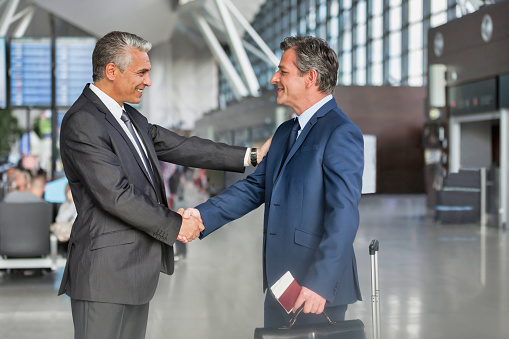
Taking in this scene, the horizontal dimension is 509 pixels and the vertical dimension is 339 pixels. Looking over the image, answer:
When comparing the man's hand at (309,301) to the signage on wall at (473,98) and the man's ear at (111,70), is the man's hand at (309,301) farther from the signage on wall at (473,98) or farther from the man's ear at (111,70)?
the signage on wall at (473,98)

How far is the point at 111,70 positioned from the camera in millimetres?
2623

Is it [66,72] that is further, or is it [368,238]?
[66,72]

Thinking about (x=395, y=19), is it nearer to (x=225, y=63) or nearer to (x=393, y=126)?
Answer: (x=393, y=126)

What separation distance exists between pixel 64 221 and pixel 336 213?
250 inches

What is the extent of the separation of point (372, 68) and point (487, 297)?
2490 centimetres

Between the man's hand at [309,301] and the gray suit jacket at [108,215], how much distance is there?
58 cm

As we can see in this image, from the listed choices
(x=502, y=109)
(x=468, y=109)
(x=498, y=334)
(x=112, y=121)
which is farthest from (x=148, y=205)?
Answer: (x=468, y=109)

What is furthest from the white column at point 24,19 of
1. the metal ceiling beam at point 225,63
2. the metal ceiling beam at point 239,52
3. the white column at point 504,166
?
the white column at point 504,166

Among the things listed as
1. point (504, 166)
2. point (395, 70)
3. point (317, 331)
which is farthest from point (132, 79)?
point (395, 70)

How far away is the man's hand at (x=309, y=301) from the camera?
235 cm

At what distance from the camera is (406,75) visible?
27.2 metres

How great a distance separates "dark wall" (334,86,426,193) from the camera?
960 inches

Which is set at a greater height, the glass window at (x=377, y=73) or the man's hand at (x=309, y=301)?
the glass window at (x=377, y=73)

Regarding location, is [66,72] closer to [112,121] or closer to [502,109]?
[502,109]
